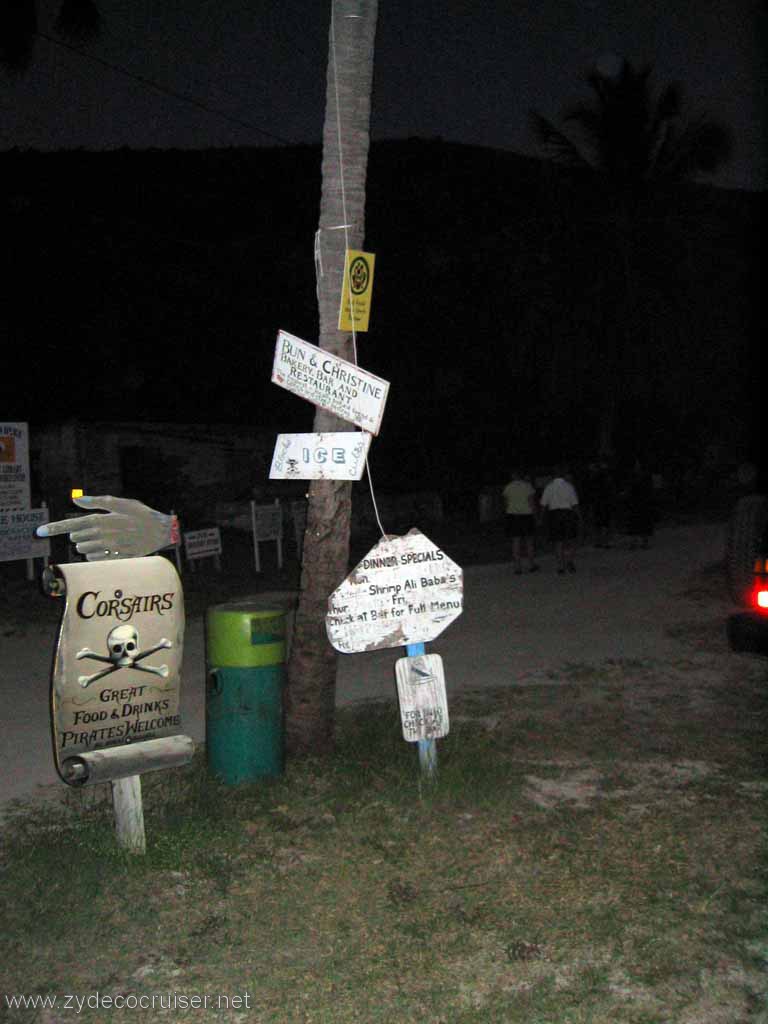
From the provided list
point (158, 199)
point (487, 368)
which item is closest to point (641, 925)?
point (487, 368)

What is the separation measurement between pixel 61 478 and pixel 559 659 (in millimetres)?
13111

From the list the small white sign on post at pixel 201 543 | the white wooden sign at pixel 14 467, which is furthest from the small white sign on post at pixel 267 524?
the white wooden sign at pixel 14 467

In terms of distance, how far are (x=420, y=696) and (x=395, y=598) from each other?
21.1 inches

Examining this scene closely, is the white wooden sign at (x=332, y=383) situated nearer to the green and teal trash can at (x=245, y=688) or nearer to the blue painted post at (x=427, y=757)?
the green and teal trash can at (x=245, y=688)

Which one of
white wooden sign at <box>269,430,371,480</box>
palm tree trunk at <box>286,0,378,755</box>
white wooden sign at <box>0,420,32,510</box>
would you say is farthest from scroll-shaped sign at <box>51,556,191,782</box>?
white wooden sign at <box>0,420,32,510</box>

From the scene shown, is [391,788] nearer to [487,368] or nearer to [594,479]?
[594,479]

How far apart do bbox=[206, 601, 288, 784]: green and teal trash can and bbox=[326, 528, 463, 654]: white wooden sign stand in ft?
1.53

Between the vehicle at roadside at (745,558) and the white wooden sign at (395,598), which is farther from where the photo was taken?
the vehicle at roadside at (745,558)

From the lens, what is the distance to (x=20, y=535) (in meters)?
13.5

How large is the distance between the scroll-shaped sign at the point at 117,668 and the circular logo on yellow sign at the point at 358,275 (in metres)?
2.08

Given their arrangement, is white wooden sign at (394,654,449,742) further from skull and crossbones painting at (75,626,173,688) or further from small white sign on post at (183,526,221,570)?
small white sign on post at (183,526,221,570)

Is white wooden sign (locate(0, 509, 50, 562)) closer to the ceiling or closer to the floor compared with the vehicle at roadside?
closer to the floor

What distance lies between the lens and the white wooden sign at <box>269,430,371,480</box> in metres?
5.98

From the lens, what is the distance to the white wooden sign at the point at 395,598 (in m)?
5.67
